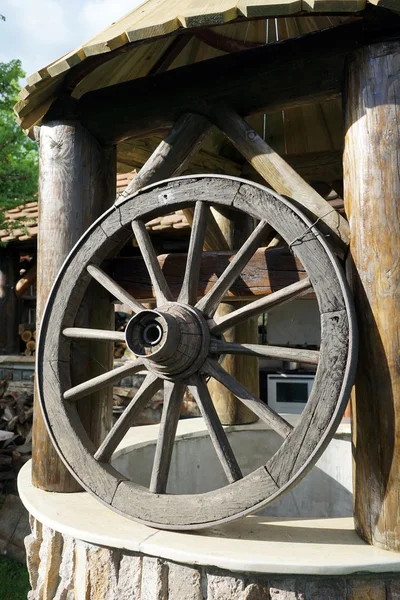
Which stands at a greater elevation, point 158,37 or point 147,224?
point 147,224

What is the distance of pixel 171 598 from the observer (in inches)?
78.4

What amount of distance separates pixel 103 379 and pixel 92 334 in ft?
0.72

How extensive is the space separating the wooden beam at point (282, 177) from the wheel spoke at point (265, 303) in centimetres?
28

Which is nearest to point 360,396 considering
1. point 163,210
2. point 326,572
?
point 326,572

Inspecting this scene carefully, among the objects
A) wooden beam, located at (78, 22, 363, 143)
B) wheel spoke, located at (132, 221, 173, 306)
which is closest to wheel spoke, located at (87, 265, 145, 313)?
wheel spoke, located at (132, 221, 173, 306)

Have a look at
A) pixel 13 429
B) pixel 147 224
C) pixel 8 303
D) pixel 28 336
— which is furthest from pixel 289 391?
pixel 8 303

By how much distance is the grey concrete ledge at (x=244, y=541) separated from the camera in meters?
1.86

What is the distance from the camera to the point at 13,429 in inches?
250

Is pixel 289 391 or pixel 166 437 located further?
pixel 289 391

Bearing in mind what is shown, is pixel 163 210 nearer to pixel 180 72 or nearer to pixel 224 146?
pixel 180 72

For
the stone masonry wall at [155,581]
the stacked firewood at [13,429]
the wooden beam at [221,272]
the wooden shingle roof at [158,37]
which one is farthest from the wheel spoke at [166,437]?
the stacked firewood at [13,429]

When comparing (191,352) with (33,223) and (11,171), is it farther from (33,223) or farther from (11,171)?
(33,223)

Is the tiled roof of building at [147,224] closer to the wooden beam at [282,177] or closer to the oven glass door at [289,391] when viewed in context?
the oven glass door at [289,391]

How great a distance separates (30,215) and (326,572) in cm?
693
